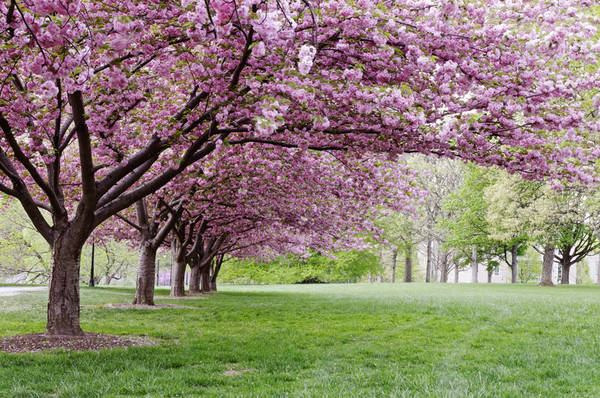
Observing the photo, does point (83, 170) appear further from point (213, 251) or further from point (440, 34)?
point (213, 251)

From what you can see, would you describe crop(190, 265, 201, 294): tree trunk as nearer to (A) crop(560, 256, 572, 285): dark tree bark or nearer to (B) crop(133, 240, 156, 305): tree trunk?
(B) crop(133, 240, 156, 305): tree trunk

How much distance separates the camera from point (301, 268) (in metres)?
62.3

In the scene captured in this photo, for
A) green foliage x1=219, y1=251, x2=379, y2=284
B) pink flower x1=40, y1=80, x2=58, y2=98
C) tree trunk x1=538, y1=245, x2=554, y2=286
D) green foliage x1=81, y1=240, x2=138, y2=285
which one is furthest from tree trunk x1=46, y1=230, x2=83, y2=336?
green foliage x1=219, y1=251, x2=379, y2=284

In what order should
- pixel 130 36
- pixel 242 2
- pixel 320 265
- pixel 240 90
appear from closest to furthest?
pixel 130 36, pixel 242 2, pixel 240 90, pixel 320 265

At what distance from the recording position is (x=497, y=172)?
1610 inches

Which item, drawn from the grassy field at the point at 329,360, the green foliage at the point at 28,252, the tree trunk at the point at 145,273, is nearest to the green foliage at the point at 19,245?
the green foliage at the point at 28,252

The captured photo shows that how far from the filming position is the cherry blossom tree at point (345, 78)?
652cm

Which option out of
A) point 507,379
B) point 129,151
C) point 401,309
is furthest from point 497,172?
point 507,379

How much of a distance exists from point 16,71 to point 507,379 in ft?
31.8

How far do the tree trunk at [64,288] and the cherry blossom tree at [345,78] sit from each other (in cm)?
2

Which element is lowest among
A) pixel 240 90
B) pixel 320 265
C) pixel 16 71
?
pixel 320 265

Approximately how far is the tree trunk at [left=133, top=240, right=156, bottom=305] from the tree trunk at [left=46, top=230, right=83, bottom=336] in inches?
330

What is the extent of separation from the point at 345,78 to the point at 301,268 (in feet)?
183

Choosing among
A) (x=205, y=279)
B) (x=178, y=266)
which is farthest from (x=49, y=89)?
(x=205, y=279)
